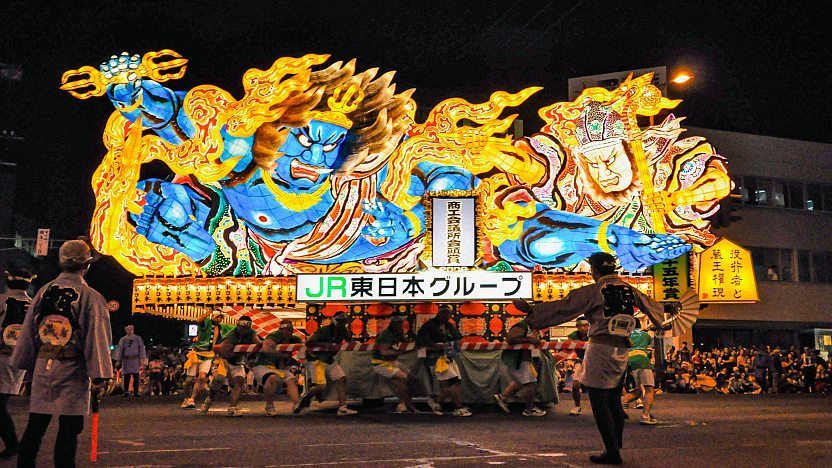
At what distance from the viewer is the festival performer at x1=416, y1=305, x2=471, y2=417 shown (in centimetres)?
1438

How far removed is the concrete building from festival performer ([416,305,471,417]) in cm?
2204

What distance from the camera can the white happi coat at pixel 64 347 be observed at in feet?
19.8

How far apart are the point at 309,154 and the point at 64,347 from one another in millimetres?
15778

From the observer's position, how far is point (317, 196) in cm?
2189

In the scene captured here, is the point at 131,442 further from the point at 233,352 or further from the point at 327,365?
the point at 327,365

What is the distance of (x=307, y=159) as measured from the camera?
851 inches

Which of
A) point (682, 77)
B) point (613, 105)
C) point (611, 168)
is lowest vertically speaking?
point (611, 168)

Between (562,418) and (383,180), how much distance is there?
33.1 ft

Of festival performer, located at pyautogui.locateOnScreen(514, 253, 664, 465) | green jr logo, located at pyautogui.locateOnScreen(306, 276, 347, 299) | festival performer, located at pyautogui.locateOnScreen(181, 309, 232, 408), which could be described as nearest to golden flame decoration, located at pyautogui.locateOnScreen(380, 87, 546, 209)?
green jr logo, located at pyautogui.locateOnScreen(306, 276, 347, 299)

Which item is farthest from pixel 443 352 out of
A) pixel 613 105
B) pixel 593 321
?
pixel 613 105

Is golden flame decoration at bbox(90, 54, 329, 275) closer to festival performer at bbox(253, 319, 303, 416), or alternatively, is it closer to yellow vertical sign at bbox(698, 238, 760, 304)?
festival performer at bbox(253, 319, 303, 416)

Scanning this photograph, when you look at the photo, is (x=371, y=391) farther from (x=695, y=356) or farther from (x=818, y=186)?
(x=818, y=186)

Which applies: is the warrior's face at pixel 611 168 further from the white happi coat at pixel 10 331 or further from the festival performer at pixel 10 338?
the white happi coat at pixel 10 331

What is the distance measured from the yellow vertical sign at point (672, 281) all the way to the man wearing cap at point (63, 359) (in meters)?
24.3
